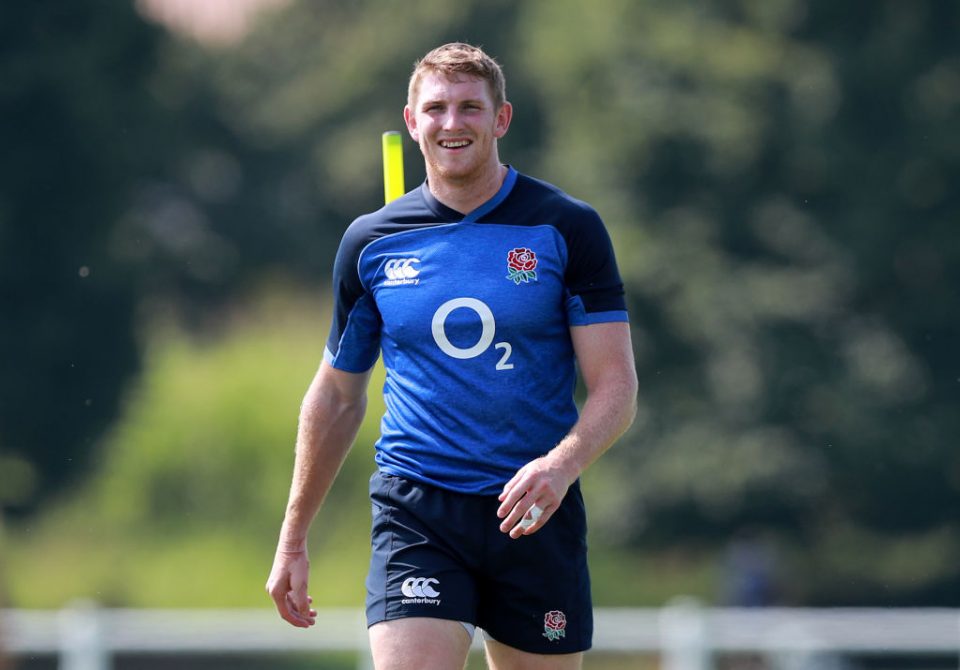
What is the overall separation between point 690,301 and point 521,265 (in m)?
20.8

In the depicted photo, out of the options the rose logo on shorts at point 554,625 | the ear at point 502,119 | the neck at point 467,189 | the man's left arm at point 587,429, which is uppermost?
the ear at point 502,119

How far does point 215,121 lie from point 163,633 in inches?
1230

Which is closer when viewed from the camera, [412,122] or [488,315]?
[488,315]

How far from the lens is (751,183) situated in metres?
25.8

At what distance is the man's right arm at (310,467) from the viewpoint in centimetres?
563

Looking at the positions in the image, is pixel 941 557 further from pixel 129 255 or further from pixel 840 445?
pixel 129 255

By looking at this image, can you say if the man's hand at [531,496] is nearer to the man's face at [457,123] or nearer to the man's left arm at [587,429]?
the man's left arm at [587,429]

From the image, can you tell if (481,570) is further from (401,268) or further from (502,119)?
(502,119)

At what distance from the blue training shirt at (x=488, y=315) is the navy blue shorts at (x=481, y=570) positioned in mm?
85

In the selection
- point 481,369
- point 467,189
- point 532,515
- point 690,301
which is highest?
point 690,301

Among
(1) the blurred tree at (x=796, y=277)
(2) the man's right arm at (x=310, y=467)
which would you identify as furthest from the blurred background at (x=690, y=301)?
(2) the man's right arm at (x=310, y=467)

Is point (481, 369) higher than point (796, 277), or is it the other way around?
point (796, 277)

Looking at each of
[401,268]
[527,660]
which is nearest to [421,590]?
[527,660]

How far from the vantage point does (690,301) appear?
25.9 meters
